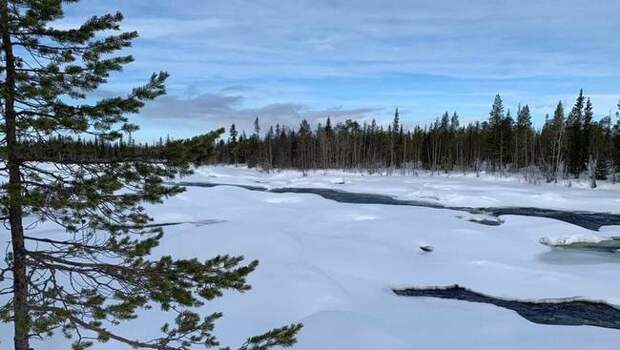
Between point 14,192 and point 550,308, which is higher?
point 14,192

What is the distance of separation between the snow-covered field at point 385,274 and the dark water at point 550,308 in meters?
0.29

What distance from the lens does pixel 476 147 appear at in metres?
72.8

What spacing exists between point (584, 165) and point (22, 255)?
62473 mm

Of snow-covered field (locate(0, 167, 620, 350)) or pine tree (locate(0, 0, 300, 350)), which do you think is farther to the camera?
snow-covered field (locate(0, 167, 620, 350))

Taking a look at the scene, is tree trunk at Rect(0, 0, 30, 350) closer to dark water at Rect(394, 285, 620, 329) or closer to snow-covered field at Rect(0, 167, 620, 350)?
snow-covered field at Rect(0, 167, 620, 350)

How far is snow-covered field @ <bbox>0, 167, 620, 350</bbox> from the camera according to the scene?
28.0 feet

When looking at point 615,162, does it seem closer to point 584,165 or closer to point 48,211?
point 584,165

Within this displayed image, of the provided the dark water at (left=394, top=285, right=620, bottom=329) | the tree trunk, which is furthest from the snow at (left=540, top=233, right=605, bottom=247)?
the tree trunk

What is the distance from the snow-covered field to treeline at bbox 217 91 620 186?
28.2 m

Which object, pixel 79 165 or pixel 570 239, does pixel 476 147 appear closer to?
pixel 570 239

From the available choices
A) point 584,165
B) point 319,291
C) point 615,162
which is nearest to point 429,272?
point 319,291

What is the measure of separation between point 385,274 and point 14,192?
10.3 meters

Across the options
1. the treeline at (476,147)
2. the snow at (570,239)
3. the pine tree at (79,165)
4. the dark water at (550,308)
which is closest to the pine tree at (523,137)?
the treeline at (476,147)

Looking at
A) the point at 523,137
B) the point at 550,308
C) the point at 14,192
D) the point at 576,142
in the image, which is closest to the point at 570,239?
the point at 550,308
